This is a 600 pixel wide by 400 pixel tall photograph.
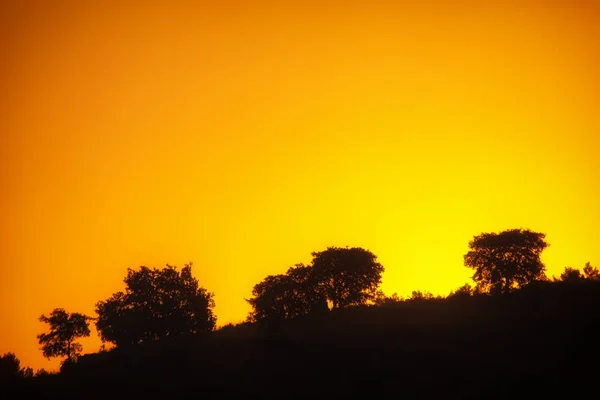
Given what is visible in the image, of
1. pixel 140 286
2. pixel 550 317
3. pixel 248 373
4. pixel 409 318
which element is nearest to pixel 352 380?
pixel 248 373

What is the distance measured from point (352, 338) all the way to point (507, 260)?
1546 inches

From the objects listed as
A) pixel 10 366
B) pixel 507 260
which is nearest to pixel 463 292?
pixel 507 260

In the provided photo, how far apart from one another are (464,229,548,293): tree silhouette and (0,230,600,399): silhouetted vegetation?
21 centimetres

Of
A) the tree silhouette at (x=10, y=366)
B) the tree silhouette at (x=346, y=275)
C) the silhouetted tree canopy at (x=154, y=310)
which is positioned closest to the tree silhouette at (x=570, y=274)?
the tree silhouette at (x=346, y=275)

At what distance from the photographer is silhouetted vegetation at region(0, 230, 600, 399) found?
6056cm

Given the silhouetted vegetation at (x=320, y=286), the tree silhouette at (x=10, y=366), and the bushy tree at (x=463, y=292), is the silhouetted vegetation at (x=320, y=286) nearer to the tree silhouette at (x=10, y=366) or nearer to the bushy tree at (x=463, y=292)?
the bushy tree at (x=463, y=292)

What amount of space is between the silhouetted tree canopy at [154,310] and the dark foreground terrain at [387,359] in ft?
21.2

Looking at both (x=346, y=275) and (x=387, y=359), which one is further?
(x=346, y=275)

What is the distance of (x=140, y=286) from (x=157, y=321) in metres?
7.13

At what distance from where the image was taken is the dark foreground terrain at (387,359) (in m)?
58.5

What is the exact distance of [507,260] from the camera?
3912 inches

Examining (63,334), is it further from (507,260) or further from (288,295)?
(507,260)

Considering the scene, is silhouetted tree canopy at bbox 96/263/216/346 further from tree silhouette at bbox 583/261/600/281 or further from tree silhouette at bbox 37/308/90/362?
tree silhouette at bbox 583/261/600/281

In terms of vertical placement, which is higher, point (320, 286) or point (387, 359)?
point (320, 286)
